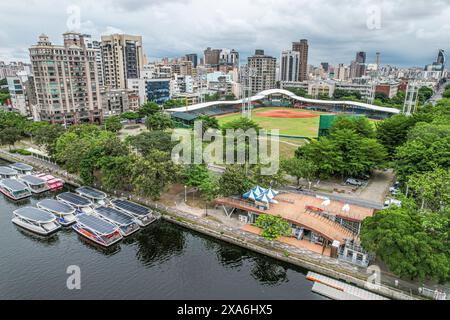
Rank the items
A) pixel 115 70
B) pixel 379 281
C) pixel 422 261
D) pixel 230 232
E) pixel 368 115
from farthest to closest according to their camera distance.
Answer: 1. pixel 115 70
2. pixel 368 115
3. pixel 230 232
4. pixel 379 281
5. pixel 422 261

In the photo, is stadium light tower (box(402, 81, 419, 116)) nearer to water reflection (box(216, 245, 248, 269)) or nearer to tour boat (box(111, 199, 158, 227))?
water reflection (box(216, 245, 248, 269))

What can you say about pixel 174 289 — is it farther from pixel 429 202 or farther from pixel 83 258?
pixel 429 202

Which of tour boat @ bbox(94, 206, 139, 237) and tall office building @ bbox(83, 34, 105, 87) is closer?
tour boat @ bbox(94, 206, 139, 237)

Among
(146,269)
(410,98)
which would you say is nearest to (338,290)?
(146,269)

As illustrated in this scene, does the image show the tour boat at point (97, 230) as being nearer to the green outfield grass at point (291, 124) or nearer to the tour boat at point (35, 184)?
the tour boat at point (35, 184)

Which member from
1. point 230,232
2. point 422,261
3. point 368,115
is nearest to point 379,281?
point 422,261

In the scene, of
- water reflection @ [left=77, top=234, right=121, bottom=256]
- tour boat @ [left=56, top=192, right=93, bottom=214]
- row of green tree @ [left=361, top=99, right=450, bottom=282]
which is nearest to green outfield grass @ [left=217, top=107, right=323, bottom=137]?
row of green tree @ [left=361, top=99, right=450, bottom=282]

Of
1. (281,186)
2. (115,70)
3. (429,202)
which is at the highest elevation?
(115,70)
